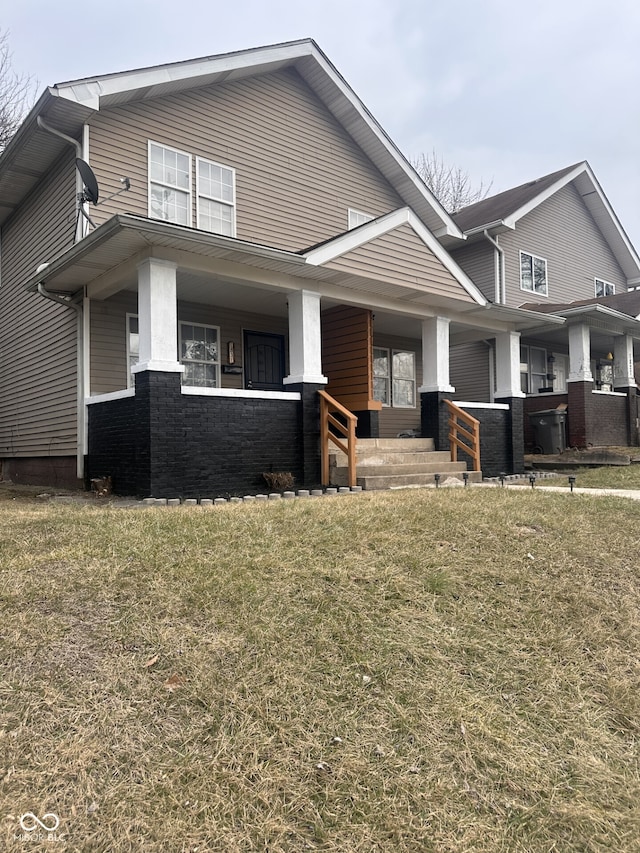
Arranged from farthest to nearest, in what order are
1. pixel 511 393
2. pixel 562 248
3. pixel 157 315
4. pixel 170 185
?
pixel 562 248 < pixel 511 393 < pixel 170 185 < pixel 157 315

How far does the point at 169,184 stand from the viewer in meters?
10.0

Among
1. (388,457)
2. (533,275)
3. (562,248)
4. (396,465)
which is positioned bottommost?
(396,465)

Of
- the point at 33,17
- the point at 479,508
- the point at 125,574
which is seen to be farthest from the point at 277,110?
the point at 33,17

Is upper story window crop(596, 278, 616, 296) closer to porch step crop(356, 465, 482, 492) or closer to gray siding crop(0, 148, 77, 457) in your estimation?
porch step crop(356, 465, 482, 492)

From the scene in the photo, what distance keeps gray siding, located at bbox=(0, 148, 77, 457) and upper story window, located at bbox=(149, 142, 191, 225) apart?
48.3 inches

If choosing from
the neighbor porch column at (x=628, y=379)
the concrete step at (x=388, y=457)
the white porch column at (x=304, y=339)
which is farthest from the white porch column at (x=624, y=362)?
the white porch column at (x=304, y=339)

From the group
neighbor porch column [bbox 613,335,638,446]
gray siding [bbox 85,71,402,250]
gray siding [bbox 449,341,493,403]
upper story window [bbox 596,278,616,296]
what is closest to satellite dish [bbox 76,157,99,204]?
A: gray siding [bbox 85,71,402,250]

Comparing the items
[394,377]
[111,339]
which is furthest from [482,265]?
[111,339]

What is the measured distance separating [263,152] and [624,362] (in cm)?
1143

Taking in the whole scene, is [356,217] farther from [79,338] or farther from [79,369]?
[79,369]

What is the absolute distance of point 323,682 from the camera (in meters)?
3.19

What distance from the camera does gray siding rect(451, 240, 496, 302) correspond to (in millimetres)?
16625

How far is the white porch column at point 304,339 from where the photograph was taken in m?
9.34

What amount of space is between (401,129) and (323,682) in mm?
66137
